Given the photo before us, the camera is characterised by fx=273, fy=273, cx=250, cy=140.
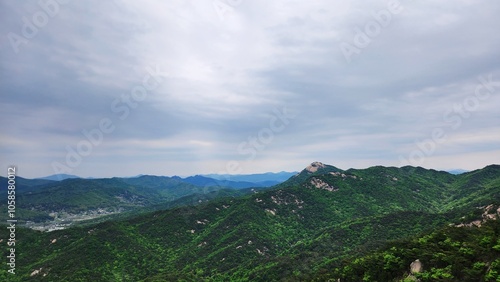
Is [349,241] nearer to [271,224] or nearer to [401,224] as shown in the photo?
[401,224]

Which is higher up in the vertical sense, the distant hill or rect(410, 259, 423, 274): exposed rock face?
rect(410, 259, 423, 274): exposed rock face

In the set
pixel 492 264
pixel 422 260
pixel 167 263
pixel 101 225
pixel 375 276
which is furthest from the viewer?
pixel 101 225

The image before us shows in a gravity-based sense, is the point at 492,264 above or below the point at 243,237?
above

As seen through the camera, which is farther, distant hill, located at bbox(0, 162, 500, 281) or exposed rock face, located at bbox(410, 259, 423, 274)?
distant hill, located at bbox(0, 162, 500, 281)

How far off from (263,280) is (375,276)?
6076 cm

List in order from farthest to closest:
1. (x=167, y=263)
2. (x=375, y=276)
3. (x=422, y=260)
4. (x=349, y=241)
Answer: (x=167, y=263)
(x=349, y=241)
(x=375, y=276)
(x=422, y=260)

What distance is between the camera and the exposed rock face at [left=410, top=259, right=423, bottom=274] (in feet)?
135

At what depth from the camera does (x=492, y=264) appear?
31609 millimetres

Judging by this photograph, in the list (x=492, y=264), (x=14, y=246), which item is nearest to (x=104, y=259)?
(x=14, y=246)

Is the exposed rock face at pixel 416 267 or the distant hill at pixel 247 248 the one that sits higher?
the exposed rock face at pixel 416 267

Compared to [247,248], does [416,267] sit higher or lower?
higher

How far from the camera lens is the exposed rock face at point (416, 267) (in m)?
41.1

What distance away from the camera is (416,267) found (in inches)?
1647

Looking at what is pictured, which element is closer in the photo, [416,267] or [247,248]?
[416,267]
